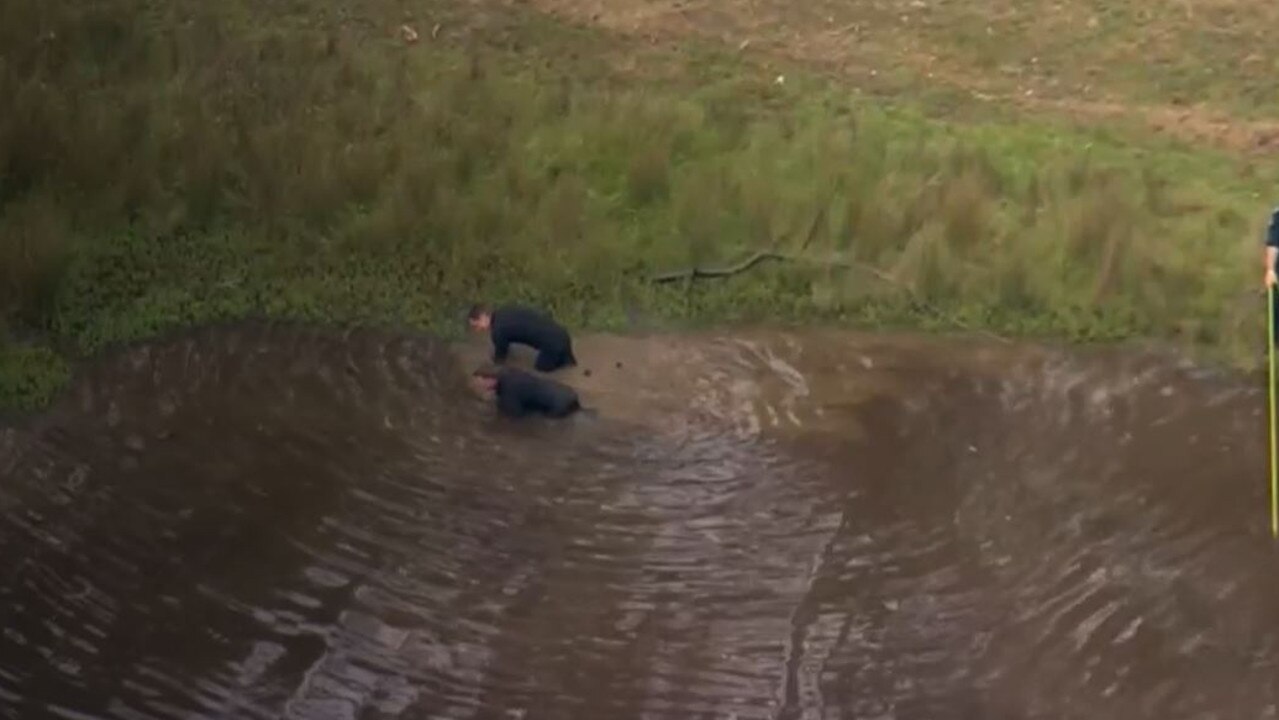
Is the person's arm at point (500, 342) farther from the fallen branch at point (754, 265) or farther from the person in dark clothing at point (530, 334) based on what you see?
the fallen branch at point (754, 265)

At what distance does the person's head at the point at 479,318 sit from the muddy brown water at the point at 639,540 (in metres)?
0.23

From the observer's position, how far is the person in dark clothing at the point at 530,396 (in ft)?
24.1

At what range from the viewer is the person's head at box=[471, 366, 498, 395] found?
7.65 meters

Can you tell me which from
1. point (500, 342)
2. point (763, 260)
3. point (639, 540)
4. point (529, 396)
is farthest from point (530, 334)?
point (763, 260)

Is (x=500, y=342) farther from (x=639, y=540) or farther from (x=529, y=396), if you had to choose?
(x=639, y=540)

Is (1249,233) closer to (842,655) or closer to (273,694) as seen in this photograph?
(842,655)

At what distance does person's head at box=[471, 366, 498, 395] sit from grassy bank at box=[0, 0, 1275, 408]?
24.9 inches

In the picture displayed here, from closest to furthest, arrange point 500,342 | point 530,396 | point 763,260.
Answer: point 530,396 → point 500,342 → point 763,260

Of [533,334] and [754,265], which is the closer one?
[533,334]

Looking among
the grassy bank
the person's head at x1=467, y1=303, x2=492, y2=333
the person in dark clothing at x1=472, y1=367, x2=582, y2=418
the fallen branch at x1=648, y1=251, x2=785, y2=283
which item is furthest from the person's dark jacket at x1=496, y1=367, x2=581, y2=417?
the fallen branch at x1=648, y1=251, x2=785, y2=283

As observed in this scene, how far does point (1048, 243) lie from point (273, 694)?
5.51 metres

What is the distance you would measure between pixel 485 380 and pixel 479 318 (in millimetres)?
353

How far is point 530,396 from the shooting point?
289 inches

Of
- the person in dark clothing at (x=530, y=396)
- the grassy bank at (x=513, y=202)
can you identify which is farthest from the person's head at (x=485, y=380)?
the grassy bank at (x=513, y=202)
